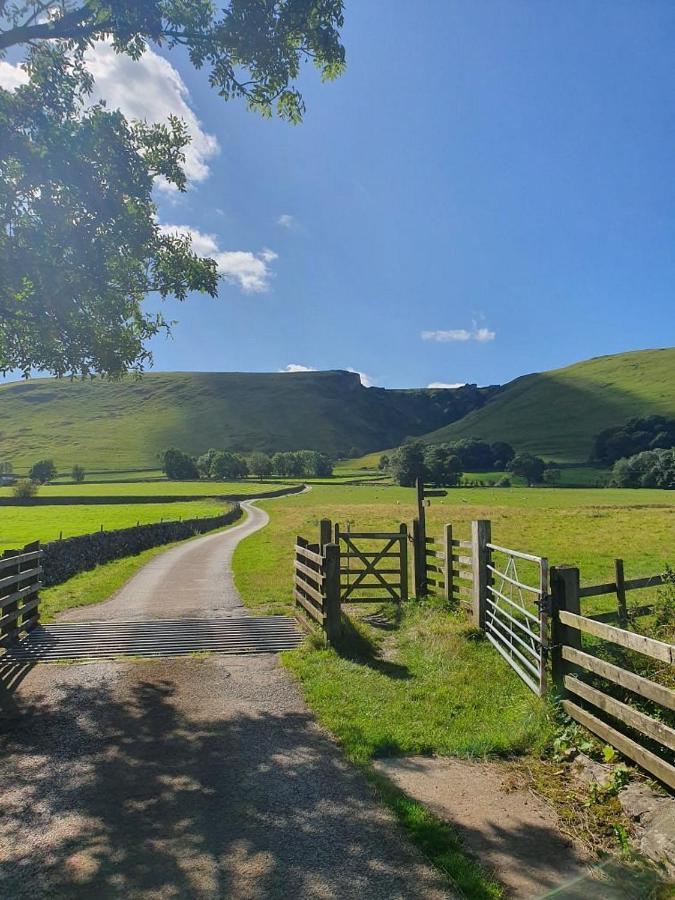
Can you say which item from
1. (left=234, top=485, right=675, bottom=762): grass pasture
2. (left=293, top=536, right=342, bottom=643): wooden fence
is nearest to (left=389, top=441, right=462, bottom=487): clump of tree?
(left=234, top=485, right=675, bottom=762): grass pasture

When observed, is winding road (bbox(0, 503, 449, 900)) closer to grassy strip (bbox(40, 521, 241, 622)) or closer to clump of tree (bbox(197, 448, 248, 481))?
grassy strip (bbox(40, 521, 241, 622))

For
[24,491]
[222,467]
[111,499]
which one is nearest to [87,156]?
[111,499]

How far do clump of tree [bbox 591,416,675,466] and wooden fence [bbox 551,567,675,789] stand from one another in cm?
14262

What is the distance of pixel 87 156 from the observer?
9719 millimetres

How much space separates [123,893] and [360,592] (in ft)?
43.1

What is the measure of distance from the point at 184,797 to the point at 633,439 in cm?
15313

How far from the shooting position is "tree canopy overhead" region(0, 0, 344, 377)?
930cm

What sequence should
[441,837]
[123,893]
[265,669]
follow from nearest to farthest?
[123,893], [441,837], [265,669]

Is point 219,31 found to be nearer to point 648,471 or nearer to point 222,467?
point 648,471

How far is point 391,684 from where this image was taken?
834 centimetres

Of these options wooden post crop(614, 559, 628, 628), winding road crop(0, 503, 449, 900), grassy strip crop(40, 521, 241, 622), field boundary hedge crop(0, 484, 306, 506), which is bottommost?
field boundary hedge crop(0, 484, 306, 506)

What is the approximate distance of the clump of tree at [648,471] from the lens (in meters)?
99.7

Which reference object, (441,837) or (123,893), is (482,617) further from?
(123,893)

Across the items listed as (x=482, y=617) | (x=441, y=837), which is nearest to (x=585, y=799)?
(x=441, y=837)
